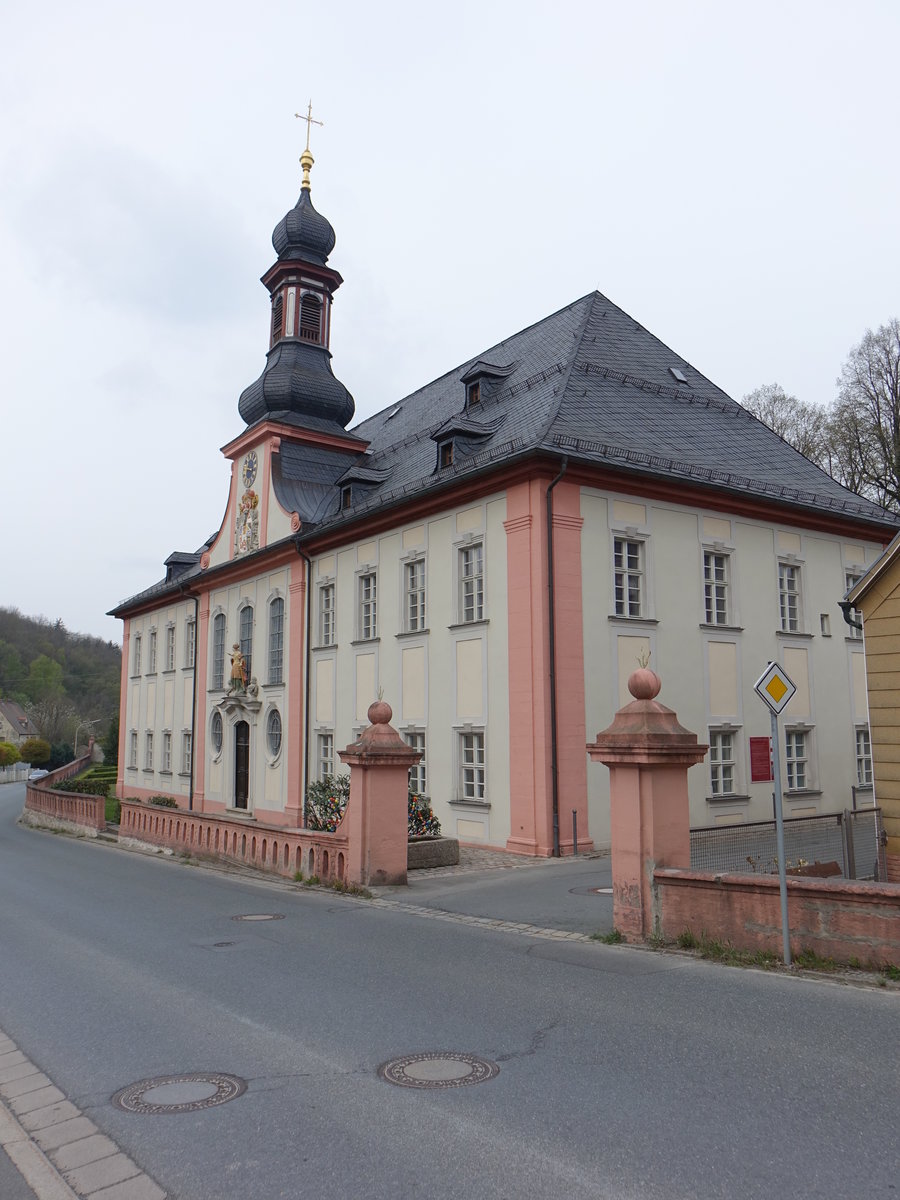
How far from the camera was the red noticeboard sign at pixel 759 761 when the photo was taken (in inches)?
779

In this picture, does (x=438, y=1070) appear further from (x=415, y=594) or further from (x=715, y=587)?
(x=415, y=594)

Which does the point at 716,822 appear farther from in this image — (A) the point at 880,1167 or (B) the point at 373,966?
(A) the point at 880,1167

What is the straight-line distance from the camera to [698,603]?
19.8 m

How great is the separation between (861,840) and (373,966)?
7.62m

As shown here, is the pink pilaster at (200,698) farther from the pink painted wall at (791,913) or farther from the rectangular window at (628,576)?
the pink painted wall at (791,913)

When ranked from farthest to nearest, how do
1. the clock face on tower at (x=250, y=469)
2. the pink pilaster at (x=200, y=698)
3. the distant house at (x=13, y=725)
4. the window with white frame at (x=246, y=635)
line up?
the distant house at (x=13, y=725) < the pink pilaster at (x=200, y=698) < the clock face on tower at (x=250, y=469) < the window with white frame at (x=246, y=635)

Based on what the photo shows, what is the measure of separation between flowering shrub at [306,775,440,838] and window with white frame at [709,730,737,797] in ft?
18.9

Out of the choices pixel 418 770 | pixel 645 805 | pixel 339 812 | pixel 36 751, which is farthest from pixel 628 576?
pixel 36 751

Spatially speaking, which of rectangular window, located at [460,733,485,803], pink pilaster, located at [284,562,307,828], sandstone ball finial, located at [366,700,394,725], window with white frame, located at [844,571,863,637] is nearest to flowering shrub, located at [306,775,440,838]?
rectangular window, located at [460,733,485,803]

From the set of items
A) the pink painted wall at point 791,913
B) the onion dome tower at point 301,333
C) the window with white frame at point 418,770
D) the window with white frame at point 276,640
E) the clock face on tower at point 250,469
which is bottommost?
the pink painted wall at point 791,913

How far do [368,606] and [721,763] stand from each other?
890cm

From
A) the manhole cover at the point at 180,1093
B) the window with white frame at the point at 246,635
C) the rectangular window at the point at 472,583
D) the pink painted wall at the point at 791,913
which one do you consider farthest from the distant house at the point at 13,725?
the manhole cover at the point at 180,1093

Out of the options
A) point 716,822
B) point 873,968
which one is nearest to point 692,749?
point 873,968

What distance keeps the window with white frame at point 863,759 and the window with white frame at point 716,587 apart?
5.02 m
